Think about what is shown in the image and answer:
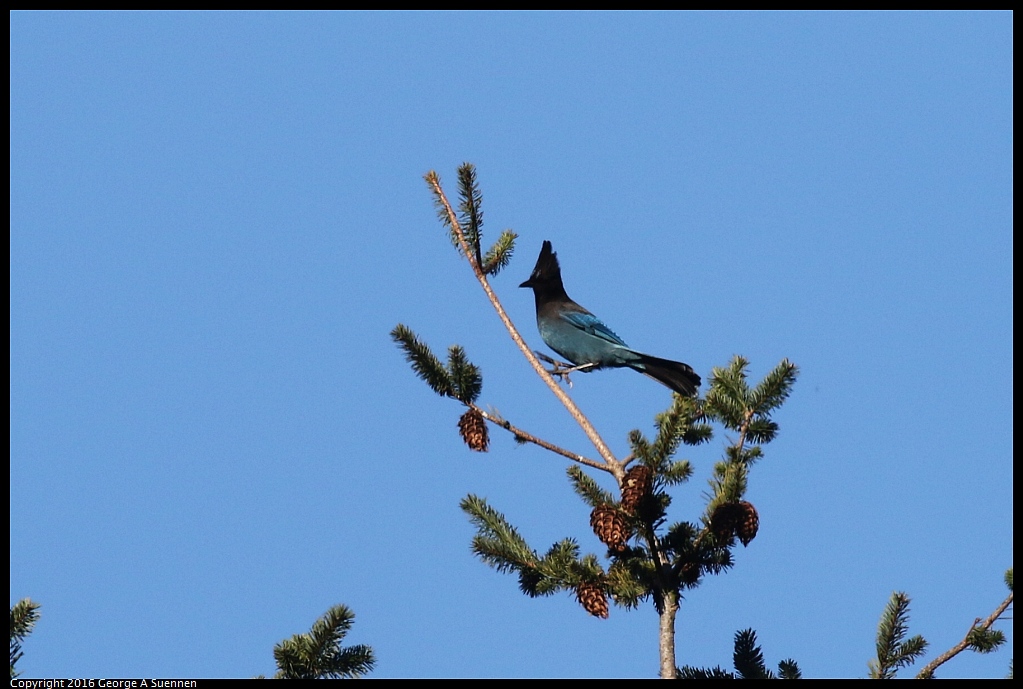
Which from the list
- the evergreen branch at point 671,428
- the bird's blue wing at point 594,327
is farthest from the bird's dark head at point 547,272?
the evergreen branch at point 671,428

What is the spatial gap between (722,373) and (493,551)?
115 centimetres

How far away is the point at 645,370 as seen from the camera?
7.23 metres

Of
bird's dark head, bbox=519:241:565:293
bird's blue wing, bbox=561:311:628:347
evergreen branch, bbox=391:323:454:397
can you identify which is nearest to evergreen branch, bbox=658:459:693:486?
evergreen branch, bbox=391:323:454:397

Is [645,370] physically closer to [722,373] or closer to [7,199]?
[722,373]

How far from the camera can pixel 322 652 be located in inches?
174

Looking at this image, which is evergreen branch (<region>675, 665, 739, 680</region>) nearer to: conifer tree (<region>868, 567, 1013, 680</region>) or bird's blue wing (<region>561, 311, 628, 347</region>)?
conifer tree (<region>868, 567, 1013, 680</region>)

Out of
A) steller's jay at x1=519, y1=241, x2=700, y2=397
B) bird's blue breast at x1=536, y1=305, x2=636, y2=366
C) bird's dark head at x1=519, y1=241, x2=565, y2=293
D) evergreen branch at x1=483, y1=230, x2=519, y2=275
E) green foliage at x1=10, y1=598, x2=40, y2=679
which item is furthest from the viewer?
bird's dark head at x1=519, y1=241, x2=565, y2=293

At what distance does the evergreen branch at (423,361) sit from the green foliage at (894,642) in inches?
76.7

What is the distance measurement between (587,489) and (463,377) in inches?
27.6

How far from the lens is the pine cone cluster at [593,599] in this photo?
4.48 metres

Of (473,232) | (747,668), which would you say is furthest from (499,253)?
(747,668)

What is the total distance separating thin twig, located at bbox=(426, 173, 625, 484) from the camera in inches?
191

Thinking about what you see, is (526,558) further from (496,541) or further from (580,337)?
(580,337)
